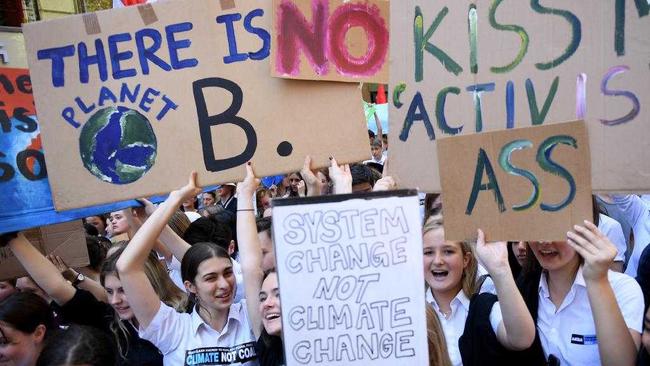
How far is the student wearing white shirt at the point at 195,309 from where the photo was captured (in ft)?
10.0

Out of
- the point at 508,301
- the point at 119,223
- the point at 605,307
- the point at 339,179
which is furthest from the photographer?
the point at 119,223

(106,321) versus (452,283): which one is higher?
(452,283)

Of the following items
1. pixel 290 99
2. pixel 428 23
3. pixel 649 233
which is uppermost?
pixel 428 23

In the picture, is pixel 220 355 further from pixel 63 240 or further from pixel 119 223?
pixel 119 223

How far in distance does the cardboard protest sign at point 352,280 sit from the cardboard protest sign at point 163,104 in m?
1.05

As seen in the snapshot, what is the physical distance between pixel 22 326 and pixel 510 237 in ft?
7.40

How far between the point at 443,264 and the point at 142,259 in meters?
1.37

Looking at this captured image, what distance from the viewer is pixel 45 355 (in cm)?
292

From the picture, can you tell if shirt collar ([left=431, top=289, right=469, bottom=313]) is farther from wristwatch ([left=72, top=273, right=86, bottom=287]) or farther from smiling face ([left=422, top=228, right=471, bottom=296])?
wristwatch ([left=72, top=273, right=86, bottom=287])

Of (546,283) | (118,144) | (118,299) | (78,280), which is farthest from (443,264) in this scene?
(78,280)

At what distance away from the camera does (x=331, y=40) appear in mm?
3297

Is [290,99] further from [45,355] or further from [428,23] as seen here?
[45,355]

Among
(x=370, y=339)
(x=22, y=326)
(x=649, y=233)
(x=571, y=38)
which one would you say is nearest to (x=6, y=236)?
(x=22, y=326)

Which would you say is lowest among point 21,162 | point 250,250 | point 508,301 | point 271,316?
point 271,316
